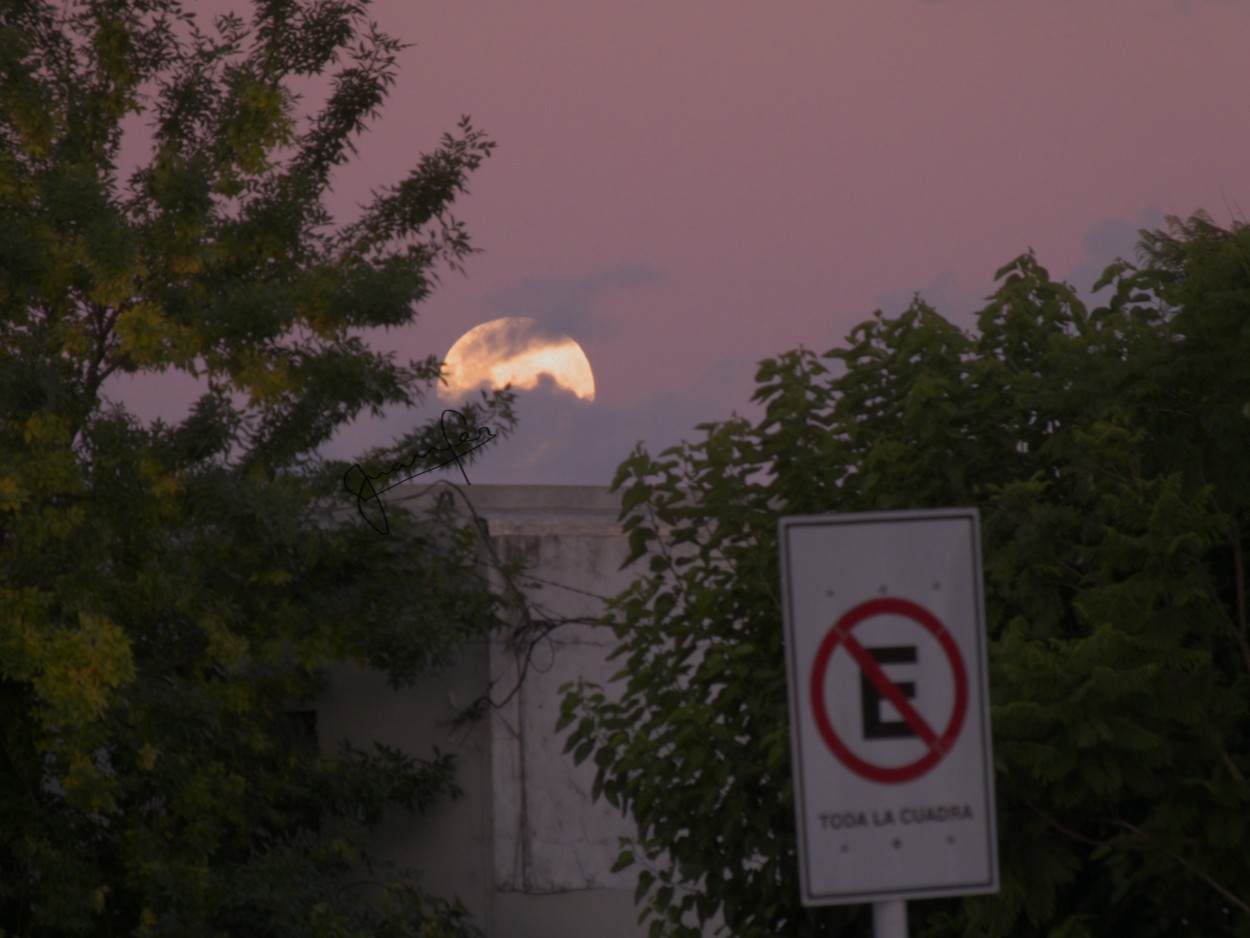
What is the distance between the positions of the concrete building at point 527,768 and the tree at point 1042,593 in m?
3.65

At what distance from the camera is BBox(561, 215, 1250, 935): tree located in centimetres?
550

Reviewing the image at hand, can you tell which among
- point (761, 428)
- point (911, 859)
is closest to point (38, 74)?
point (761, 428)

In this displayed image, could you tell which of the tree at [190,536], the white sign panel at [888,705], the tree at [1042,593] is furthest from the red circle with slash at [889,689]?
→ the tree at [190,536]

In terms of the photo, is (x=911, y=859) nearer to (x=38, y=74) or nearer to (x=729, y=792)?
(x=729, y=792)

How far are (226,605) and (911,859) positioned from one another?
8.20 metres

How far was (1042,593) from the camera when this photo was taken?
6.29m

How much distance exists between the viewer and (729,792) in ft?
22.6

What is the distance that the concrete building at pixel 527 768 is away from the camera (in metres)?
11.0

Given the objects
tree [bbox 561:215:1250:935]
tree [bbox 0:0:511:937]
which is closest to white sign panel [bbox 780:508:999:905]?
tree [bbox 561:215:1250:935]
